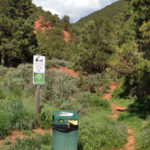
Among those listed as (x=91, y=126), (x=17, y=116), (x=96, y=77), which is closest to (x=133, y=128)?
(x=91, y=126)

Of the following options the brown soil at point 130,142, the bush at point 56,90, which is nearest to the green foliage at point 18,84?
the bush at point 56,90

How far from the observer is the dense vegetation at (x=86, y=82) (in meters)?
6.16

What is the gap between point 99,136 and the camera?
602cm

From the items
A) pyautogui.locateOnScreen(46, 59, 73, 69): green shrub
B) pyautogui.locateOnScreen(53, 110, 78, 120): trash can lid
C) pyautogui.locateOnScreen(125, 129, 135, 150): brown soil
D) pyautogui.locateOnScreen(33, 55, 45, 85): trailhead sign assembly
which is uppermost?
pyautogui.locateOnScreen(46, 59, 73, 69): green shrub

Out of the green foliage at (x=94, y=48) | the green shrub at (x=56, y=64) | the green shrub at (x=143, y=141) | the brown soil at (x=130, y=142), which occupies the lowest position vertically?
the brown soil at (x=130, y=142)

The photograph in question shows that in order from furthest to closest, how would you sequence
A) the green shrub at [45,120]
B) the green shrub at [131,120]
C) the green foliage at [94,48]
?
1. the green foliage at [94,48]
2. the green shrub at [131,120]
3. the green shrub at [45,120]

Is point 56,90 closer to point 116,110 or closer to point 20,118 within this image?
point 116,110

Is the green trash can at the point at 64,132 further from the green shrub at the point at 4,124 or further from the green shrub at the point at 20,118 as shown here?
the green shrub at the point at 20,118

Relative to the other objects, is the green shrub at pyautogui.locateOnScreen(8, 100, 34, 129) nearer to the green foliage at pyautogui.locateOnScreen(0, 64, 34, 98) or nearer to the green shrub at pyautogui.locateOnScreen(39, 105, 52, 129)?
the green shrub at pyautogui.locateOnScreen(39, 105, 52, 129)

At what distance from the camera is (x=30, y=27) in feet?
59.0

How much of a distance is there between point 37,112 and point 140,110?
4.90m

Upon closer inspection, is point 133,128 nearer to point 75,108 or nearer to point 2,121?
point 75,108

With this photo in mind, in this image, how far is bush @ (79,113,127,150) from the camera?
5797mm

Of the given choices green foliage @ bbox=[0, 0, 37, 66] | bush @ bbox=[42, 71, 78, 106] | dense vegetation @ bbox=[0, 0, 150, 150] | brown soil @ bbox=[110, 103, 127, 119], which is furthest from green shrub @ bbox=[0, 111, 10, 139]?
green foliage @ bbox=[0, 0, 37, 66]
